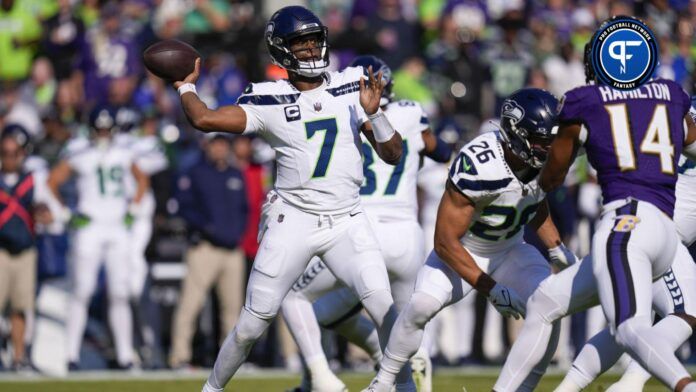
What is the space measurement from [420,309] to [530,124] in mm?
1058

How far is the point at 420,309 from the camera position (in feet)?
22.2

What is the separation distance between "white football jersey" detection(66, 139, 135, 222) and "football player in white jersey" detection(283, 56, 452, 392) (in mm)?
3966

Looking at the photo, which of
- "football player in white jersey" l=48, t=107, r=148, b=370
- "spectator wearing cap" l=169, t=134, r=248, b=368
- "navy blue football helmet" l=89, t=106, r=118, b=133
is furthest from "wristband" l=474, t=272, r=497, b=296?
"navy blue football helmet" l=89, t=106, r=118, b=133

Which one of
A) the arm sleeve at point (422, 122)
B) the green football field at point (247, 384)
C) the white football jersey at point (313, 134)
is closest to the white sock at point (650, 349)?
the white football jersey at point (313, 134)

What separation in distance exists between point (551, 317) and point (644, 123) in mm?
1021

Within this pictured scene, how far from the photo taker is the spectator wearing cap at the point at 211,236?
11688 millimetres

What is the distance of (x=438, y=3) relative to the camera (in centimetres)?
1565

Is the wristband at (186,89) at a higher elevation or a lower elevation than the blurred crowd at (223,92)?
higher

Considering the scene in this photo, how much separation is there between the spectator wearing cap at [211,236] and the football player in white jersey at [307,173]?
4.65 metres

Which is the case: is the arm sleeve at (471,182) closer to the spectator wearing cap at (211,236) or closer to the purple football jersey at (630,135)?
the purple football jersey at (630,135)

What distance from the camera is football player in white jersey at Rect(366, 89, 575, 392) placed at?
6.64 metres

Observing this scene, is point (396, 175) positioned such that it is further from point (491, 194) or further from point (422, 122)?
point (491, 194)

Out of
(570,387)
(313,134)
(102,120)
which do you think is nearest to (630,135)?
(570,387)

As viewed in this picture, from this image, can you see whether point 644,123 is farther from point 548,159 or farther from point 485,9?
point 485,9
